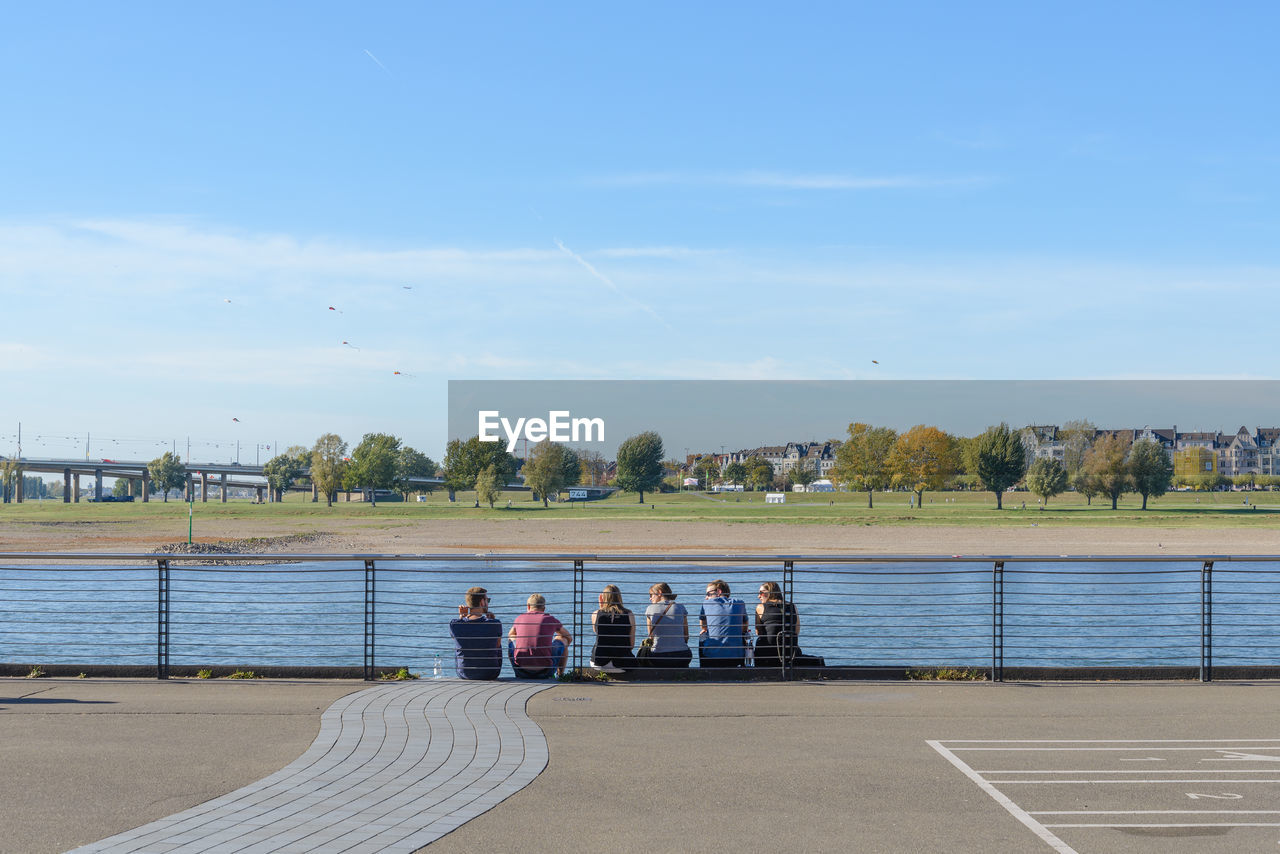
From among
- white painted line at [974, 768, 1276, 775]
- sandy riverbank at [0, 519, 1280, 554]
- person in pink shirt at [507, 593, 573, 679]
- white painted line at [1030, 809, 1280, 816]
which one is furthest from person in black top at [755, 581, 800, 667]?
sandy riverbank at [0, 519, 1280, 554]

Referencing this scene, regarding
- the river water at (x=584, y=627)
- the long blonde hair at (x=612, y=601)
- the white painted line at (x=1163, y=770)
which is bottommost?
the river water at (x=584, y=627)

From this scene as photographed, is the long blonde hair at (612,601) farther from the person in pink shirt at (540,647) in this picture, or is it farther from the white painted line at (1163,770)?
the white painted line at (1163,770)

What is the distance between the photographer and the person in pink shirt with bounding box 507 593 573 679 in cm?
1146

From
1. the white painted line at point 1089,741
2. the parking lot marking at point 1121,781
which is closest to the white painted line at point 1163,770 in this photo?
the parking lot marking at point 1121,781

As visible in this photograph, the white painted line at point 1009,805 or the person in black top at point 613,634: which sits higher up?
the person in black top at point 613,634

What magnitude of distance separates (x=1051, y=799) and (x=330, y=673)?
24.0ft

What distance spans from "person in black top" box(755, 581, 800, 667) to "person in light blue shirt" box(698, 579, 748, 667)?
0.18 meters

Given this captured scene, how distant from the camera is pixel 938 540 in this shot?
62375mm

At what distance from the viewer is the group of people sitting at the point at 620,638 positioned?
448 inches

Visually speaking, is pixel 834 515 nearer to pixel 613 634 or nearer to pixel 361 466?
pixel 361 466

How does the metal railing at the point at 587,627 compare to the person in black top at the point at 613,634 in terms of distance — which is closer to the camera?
the person in black top at the point at 613,634

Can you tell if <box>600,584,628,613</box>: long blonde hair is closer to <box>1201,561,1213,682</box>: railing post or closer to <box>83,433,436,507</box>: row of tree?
A: <box>1201,561,1213,682</box>: railing post

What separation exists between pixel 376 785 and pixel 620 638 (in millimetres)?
4579

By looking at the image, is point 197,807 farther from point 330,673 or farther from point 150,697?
point 330,673
